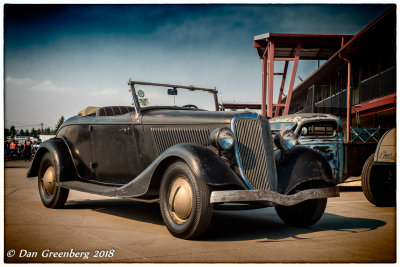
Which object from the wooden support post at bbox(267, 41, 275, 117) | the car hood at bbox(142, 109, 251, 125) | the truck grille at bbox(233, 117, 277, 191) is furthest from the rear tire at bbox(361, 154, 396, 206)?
the wooden support post at bbox(267, 41, 275, 117)

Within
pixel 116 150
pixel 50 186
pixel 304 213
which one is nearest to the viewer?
pixel 304 213

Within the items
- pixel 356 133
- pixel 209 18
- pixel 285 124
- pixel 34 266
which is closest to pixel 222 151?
pixel 209 18

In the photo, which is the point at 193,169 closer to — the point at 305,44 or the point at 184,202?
the point at 184,202

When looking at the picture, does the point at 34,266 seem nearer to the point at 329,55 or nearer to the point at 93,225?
the point at 93,225

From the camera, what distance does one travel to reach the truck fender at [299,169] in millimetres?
3736

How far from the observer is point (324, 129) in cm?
782

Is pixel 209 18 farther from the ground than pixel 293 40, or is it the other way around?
pixel 293 40

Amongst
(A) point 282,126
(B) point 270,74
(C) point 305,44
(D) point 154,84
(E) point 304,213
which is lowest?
(E) point 304,213

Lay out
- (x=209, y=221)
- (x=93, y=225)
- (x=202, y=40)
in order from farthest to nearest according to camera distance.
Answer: (x=93, y=225), (x=202, y=40), (x=209, y=221)

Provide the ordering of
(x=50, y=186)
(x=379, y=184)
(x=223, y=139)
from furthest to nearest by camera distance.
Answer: (x=379, y=184), (x=50, y=186), (x=223, y=139)

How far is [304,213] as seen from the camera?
413 centimetres

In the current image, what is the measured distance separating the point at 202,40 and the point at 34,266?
2406 mm

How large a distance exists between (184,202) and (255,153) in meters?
0.86

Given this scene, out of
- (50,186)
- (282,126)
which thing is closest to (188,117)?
(50,186)
